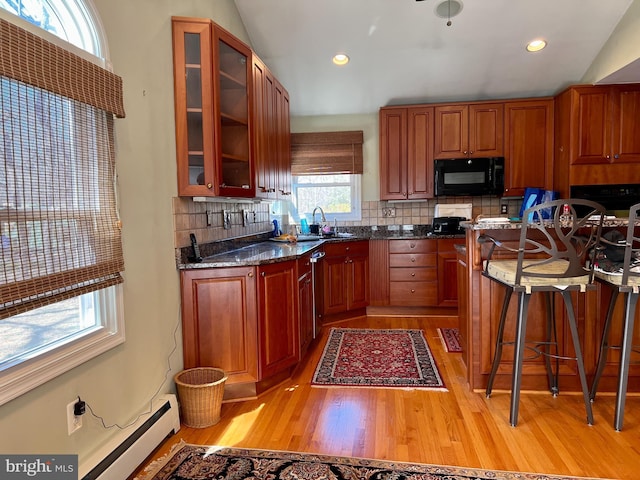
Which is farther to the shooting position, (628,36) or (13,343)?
(628,36)

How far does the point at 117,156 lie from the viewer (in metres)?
1.90

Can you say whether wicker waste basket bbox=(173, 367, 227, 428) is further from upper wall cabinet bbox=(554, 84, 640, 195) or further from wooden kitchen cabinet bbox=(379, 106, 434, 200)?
upper wall cabinet bbox=(554, 84, 640, 195)

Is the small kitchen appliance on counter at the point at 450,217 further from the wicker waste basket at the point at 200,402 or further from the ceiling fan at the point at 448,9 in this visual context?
the wicker waste basket at the point at 200,402

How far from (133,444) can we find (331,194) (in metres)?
3.65

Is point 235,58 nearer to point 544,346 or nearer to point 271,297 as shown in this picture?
point 271,297

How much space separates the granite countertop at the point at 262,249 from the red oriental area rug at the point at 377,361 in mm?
876

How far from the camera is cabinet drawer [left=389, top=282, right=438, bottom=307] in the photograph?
4480 mm

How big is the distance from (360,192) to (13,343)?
13.2 ft

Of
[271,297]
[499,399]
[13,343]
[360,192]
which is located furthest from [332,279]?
[13,343]

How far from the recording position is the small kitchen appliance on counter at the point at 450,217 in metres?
4.58

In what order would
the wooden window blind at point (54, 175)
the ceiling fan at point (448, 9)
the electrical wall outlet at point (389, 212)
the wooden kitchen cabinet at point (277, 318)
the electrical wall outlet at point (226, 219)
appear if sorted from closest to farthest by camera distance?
the wooden window blind at point (54, 175)
the wooden kitchen cabinet at point (277, 318)
the electrical wall outlet at point (226, 219)
the ceiling fan at point (448, 9)
the electrical wall outlet at point (389, 212)

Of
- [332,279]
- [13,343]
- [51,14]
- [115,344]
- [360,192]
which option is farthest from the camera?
[360,192]

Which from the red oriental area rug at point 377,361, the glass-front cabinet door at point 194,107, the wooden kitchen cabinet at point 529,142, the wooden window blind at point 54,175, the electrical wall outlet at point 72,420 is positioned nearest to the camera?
the wooden window blind at point 54,175

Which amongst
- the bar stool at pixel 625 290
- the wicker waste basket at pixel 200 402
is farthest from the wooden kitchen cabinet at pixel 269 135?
the bar stool at pixel 625 290
